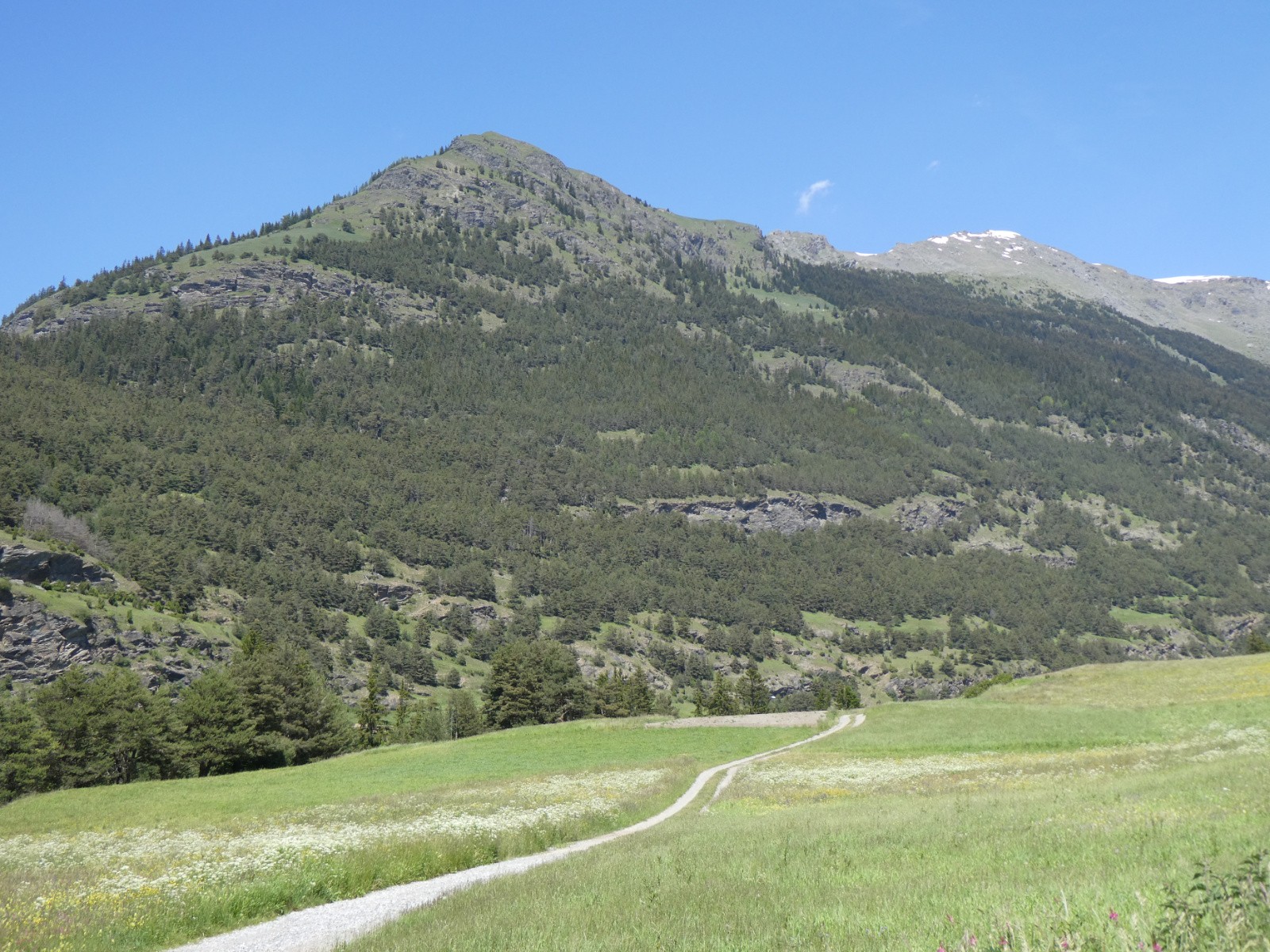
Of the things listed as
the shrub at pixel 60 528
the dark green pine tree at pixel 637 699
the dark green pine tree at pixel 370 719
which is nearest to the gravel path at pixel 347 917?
the dark green pine tree at pixel 370 719

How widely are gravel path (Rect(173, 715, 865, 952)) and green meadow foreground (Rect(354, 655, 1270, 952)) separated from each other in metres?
1.72

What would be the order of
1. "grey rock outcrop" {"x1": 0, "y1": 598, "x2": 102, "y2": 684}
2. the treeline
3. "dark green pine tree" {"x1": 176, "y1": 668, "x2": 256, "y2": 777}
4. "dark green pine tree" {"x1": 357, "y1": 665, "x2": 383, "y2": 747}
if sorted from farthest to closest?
1. "grey rock outcrop" {"x1": 0, "y1": 598, "x2": 102, "y2": 684}
2. "dark green pine tree" {"x1": 357, "y1": 665, "x2": 383, "y2": 747}
3. "dark green pine tree" {"x1": 176, "y1": 668, "x2": 256, "y2": 777}
4. the treeline

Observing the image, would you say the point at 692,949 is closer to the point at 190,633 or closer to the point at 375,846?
the point at 375,846

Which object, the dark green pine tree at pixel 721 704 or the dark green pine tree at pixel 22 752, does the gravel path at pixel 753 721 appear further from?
the dark green pine tree at pixel 721 704

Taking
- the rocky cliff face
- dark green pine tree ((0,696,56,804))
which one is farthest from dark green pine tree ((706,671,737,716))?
the rocky cliff face

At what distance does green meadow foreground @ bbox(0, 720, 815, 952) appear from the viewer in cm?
1622

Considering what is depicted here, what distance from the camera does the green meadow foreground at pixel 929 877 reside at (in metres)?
6.91

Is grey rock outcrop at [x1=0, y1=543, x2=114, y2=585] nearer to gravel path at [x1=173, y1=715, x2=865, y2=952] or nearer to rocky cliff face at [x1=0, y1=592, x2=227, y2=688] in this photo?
rocky cliff face at [x1=0, y1=592, x2=227, y2=688]

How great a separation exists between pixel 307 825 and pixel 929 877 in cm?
3162

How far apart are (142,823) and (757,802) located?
31360mm

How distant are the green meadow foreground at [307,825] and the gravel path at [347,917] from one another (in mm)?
752

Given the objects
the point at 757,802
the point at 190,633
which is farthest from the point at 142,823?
the point at 190,633

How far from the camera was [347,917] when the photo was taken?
15.7 metres

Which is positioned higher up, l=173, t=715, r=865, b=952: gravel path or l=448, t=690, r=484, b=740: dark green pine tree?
l=173, t=715, r=865, b=952: gravel path
